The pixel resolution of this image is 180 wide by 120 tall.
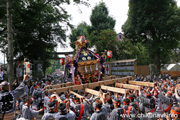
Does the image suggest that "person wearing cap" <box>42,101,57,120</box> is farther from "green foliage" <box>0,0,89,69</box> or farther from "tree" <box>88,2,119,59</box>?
"tree" <box>88,2,119,59</box>

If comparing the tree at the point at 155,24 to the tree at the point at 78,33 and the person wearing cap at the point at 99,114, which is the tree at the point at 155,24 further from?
the person wearing cap at the point at 99,114

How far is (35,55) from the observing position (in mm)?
22188

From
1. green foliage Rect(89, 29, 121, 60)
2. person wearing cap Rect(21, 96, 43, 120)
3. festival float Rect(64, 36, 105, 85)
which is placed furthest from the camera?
green foliage Rect(89, 29, 121, 60)

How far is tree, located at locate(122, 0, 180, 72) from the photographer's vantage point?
2168cm

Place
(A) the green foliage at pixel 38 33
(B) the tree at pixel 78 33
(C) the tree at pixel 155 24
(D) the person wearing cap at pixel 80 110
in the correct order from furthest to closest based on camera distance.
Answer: (B) the tree at pixel 78 33, (C) the tree at pixel 155 24, (A) the green foliage at pixel 38 33, (D) the person wearing cap at pixel 80 110

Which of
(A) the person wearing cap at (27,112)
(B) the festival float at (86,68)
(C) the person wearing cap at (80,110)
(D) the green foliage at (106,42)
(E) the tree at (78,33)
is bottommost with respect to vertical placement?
(C) the person wearing cap at (80,110)

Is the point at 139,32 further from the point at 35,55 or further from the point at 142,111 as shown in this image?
the point at 142,111

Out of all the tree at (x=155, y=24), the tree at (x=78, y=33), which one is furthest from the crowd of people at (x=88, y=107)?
the tree at (x=78, y=33)

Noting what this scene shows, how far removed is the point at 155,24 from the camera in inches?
863

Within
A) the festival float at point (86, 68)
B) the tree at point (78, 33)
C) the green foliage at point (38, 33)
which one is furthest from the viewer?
the tree at point (78, 33)

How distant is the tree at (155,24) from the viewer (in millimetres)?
21678

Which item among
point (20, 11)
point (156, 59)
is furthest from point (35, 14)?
point (156, 59)

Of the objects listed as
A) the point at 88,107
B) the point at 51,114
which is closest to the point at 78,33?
the point at 88,107

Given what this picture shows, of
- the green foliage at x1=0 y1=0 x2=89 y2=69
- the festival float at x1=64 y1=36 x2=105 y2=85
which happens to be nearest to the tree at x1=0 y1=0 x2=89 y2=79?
the green foliage at x1=0 y1=0 x2=89 y2=69
